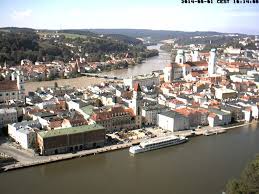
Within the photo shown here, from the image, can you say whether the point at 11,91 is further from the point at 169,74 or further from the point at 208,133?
the point at 169,74

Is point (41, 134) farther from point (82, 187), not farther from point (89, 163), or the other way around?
point (82, 187)

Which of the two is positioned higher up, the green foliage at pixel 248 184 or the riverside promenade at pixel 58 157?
the green foliage at pixel 248 184

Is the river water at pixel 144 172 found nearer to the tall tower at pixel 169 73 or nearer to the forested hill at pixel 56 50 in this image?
the tall tower at pixel 169 73

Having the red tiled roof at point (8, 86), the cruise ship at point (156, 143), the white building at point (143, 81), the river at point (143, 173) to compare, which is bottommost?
the river at point (143, 173)

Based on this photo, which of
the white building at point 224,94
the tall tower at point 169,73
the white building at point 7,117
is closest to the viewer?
the white building at point 7,117

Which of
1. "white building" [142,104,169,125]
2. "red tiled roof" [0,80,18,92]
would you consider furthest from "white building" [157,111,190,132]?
"red tiled roof" [0,80,18,92]

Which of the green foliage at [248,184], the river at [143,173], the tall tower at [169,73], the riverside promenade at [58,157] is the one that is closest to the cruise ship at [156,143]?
the river at [143,173]

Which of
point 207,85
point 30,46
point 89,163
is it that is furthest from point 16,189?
point 30,46

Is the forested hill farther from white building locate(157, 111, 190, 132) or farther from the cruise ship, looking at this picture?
the cruise ship
